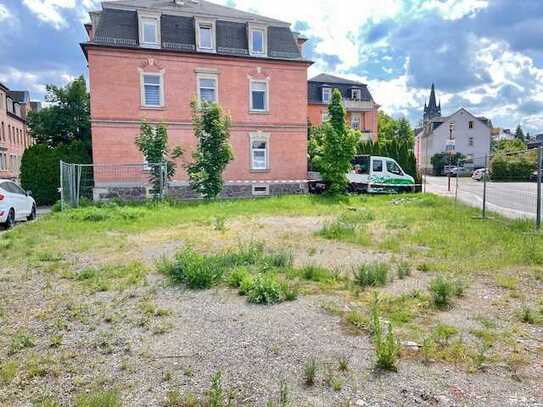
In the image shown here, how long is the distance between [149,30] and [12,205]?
13742mm

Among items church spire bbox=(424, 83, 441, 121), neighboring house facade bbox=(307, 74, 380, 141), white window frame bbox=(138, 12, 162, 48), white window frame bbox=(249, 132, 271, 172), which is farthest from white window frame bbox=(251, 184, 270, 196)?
church spire bbox=(424, 83, 441, 121)

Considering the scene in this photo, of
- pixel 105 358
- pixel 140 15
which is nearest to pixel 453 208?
pixel 105 358

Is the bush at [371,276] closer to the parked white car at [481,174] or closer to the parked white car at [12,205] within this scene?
the parked white car at [481,174]

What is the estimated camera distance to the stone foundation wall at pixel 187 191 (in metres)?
21.9

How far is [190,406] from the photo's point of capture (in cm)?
300

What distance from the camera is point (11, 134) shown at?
47625mm

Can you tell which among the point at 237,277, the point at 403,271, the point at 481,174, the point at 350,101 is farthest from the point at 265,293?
the point at 350,101

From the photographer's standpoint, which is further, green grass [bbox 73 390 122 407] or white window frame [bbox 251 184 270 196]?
white window frame [bbox 251 184 270 196]

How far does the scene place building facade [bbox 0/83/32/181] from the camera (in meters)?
42.9

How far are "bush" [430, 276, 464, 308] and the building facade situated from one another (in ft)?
138

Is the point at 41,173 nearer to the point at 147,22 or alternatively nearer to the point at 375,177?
the point at 147,22

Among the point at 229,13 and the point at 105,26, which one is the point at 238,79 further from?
the point at 105,26

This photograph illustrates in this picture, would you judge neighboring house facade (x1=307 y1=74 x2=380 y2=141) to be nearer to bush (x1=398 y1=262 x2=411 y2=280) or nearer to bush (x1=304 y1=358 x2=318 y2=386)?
bush (x1=398 y1=262 x2=411 y2=280)

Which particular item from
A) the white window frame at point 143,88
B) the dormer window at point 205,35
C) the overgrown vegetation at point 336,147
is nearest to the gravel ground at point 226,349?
the overgrown vegetation at point 336,147
